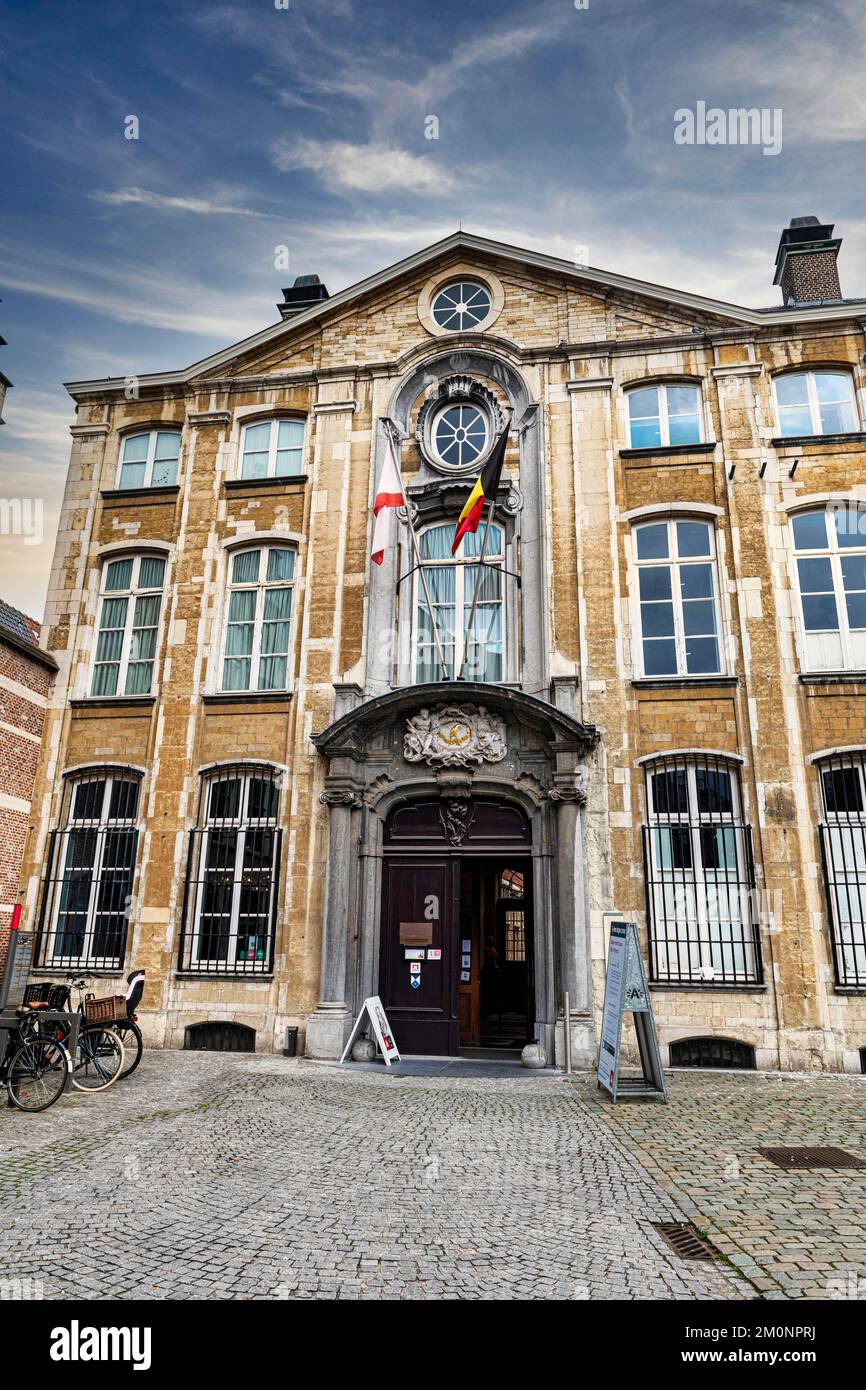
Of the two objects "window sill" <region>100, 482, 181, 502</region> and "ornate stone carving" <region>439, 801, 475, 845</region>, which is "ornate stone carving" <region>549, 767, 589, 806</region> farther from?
"window sill" <region>100, 482, 181, 502</region>

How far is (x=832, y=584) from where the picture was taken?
42.6 feet

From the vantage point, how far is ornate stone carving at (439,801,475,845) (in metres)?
12.9

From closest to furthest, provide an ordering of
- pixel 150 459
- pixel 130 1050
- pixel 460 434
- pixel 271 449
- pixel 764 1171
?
pixel 764 1171
pixel 130 1050
pixel 460 434
pixel 271 449
pixel 150 459

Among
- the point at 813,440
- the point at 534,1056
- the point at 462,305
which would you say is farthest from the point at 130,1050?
the point at 813,440

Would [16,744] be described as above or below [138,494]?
below

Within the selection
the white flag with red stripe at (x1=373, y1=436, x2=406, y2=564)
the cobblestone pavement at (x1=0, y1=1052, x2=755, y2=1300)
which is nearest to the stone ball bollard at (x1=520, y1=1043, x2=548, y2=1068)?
the cobblestone pavement at (x1=0, y1=1052, x2=755, y2=1300)

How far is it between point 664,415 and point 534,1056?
9.94 metres

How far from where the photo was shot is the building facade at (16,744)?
13.6m

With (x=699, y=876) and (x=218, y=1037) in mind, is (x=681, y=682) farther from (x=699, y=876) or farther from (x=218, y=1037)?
(x=218, y=1037)

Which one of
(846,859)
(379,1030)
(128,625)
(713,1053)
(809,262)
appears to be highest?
(809,262)

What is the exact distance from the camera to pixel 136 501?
15.6 m

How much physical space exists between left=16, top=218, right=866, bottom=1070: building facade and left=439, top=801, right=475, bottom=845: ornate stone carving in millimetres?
88

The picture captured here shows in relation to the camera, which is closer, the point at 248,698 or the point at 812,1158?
the point at 812,1158

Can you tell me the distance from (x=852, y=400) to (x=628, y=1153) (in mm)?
11672
